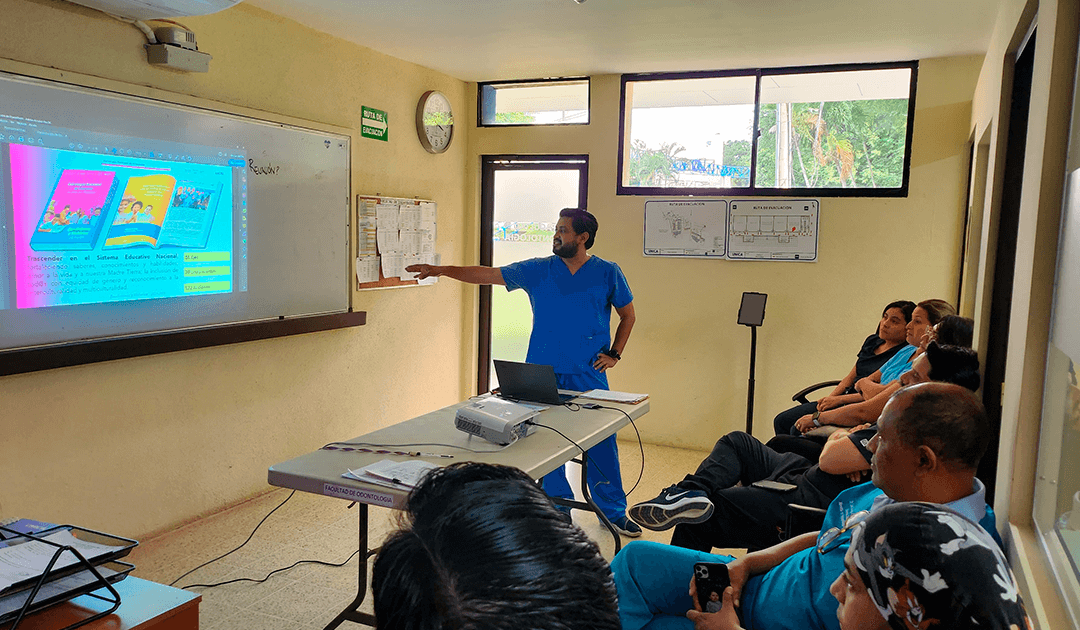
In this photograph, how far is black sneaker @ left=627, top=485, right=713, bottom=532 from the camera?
2443 mm

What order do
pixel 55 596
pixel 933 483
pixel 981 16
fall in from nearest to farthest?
pixel 55 596 < pixel 933 483 < pixel 981 16

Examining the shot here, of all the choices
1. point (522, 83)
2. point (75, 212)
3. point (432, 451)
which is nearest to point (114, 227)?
point (75, 212)

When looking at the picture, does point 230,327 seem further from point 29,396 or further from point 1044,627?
point 1044,627

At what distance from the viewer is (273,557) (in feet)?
10.6

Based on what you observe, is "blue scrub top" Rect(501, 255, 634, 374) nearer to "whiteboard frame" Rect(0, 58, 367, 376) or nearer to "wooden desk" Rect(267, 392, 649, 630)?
"wooden desk" Rect(267, 392, 649, 630)

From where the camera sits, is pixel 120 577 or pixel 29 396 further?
pixel 29 396

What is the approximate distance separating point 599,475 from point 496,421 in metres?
1.40

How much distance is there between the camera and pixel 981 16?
11.6 ft

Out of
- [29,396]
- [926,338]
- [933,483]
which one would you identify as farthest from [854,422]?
[29,396]

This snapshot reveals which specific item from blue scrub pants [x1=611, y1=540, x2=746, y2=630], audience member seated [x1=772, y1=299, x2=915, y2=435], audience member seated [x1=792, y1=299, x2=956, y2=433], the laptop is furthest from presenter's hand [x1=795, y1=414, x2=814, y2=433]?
blue scrub pants [x1=611, y1=540, x2=746, y2=630]

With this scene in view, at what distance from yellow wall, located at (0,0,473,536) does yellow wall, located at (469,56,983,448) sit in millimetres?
955

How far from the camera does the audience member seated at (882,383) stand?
322 centimetres

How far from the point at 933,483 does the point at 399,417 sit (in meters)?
3.98

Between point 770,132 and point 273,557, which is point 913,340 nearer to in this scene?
point 770,132
